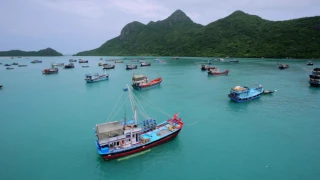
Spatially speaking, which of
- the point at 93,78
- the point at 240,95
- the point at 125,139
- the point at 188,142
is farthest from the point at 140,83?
the point at 125,139

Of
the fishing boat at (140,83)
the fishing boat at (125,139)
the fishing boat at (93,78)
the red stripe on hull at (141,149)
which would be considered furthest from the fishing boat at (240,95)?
the fishing boat at (93,78)

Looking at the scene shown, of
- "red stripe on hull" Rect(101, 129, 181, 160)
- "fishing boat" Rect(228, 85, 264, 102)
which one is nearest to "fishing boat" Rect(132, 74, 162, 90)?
"fishing boat" Rect(228, 85, 264, 102)

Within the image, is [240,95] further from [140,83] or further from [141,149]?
[141,149]

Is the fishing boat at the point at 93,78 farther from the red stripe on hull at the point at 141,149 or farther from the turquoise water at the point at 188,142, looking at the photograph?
the red stripe on hull at the point at 141,149

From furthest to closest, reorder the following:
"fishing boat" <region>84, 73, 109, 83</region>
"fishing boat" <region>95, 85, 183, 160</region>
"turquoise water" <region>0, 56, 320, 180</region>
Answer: "fishing boat" <region>84, 73, 109, 83</region> → "fishing boat" <region>95, 85, 183, 160</region> → "turquoise water" <region>0, 56, 320, 180</region>

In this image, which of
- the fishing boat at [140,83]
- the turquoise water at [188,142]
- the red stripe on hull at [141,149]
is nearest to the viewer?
the turquoise water at [188,142]

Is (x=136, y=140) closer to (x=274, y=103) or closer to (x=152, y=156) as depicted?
(x=152, y=156)

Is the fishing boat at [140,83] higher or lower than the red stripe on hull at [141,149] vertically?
higher

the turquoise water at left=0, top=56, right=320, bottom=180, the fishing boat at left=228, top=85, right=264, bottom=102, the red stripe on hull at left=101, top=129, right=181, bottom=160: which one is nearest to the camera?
the turquoise water at left=0, top=56, right=320, bottom=180

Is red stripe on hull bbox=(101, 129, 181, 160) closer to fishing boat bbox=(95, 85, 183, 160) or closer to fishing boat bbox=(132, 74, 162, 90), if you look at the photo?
fishing boat bbox=(95, 85, 183, 160)

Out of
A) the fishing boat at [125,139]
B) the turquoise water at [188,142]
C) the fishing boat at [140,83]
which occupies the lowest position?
the turquoise water at [188,142]

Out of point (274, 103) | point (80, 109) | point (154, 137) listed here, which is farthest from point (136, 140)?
point (274, 103)
